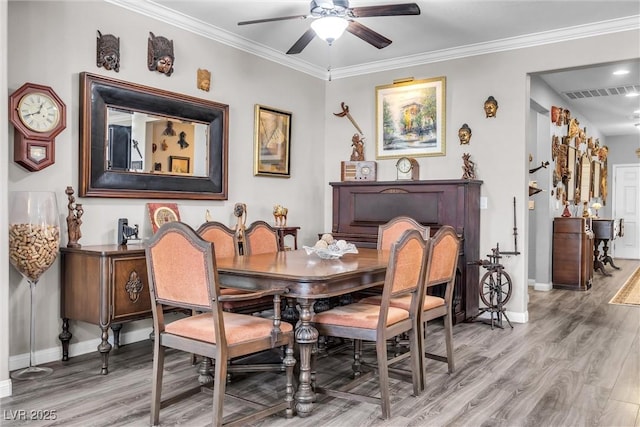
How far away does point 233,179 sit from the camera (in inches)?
199

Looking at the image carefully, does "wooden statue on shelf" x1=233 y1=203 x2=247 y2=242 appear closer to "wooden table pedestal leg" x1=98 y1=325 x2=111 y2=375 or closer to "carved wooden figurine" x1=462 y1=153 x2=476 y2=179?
"wooden table pedestal leg" x1=98 y1=325 x2=111 y2=375

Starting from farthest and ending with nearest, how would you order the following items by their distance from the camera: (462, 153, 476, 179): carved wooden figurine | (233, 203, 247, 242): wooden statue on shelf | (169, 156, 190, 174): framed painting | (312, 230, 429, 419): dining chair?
(462, 153, 476, 179): carved wooden figurine < (233, 203, 247, 242): wooden statue on shelf < (169, 156, 190, 174): framed painting < (312, 230, 429, 419): dining chair

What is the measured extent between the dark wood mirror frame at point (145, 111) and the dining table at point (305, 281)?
4.64 feet

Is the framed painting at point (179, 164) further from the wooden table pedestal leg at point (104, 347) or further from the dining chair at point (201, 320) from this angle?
the dining chair at point (201, 320)

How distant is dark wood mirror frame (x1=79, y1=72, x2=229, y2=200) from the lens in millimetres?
3775

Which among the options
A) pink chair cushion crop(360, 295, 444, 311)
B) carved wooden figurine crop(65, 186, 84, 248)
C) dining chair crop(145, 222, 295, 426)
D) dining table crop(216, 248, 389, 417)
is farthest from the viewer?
carved wooden figurine crop(65, 186, 84, 248)

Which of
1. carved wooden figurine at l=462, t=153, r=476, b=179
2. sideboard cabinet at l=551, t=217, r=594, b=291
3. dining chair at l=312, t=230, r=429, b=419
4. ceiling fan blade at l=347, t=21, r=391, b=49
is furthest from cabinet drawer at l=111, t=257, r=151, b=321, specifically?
sideboard cabinet at l=551, t=217, r=594, b=291

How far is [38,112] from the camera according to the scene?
135 inches

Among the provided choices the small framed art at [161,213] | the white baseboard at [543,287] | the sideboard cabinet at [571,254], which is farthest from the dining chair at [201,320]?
the sideboard cabinet at [571,254]

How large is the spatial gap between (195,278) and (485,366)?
223cm

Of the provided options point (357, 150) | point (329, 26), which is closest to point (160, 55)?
point (329, 26)

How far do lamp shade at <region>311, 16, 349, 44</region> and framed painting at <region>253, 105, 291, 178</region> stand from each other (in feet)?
6.44

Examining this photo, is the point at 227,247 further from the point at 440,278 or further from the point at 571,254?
the point at 571,254

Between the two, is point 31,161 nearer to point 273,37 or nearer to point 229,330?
point 229,330
